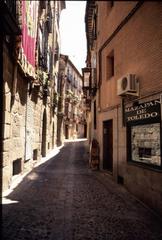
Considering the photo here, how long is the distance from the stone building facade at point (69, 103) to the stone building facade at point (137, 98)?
1564 centimetres

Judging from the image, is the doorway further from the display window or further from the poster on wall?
the poster on wall

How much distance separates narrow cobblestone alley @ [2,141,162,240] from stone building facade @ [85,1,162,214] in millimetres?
631

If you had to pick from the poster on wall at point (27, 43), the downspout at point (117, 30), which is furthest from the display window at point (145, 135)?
the poster on wall at point (27, 43)

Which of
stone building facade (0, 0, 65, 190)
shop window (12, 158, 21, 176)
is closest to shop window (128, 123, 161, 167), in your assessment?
stone building facade (0, 0, 65, 190)

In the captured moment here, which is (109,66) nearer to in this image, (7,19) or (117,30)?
(117,30)

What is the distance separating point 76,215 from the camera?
4711mm

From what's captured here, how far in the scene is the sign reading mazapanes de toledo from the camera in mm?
5348

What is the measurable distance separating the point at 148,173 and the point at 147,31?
3594 millimetres

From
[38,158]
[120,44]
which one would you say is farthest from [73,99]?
[120,44]

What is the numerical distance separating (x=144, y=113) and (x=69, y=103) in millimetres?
26138

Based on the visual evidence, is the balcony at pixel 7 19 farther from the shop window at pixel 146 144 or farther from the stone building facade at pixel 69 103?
the stone building facade at pixel 69 103

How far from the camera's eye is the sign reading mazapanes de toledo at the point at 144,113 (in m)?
5.35

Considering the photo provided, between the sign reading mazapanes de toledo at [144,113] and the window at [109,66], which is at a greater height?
the window at [109,66]

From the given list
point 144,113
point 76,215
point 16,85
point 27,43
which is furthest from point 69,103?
point 76,215
